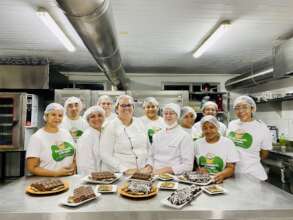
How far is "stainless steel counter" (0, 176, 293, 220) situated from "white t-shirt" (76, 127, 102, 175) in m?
0.82

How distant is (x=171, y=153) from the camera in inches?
91.3

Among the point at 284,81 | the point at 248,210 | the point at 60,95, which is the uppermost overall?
the point at 284,81

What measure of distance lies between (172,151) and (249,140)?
3.28ft

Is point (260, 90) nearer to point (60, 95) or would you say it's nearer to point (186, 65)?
point (186, 65)

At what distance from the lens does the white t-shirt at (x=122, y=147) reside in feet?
7.45

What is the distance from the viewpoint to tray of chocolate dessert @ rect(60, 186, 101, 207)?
132 cm

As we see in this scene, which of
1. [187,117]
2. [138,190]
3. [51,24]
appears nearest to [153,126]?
[187,117]

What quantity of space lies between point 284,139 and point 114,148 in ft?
12.5

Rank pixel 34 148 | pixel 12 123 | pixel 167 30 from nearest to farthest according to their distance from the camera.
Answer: pixel 34 148, pixel 167 30, pixel 12 123

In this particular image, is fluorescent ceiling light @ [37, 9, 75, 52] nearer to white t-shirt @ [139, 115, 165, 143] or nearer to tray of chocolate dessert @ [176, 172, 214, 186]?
white t-shirt @ [139, 115, 165, 143]

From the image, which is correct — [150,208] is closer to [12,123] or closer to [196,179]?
[196,179]

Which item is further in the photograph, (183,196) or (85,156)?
Answer: (85,156)

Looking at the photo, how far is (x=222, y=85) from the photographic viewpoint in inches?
243

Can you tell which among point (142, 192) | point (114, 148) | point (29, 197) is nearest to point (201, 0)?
point (114, 148)
